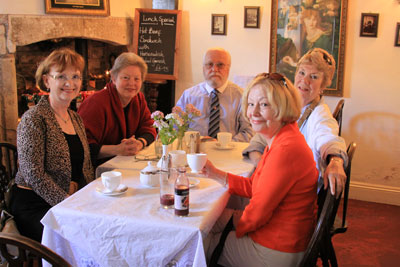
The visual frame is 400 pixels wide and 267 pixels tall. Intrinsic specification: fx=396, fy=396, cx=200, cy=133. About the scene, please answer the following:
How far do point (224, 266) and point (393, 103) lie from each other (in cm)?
266

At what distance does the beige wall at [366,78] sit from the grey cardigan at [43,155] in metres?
1.75

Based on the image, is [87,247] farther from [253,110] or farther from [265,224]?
[253,110]

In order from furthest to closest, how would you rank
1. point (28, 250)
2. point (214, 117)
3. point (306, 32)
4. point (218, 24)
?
point (218, 24) < point (306, 32) < point (214, 117) < point (28, 250)

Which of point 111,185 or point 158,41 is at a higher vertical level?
point 158,41

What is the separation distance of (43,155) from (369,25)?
301 cm

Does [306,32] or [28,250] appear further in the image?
[306,32]

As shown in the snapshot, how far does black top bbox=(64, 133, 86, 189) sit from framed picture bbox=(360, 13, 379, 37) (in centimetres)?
275

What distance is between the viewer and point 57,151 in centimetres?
197

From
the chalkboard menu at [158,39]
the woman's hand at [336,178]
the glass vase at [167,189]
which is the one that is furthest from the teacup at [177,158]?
the chalkboard menu at [158,39]

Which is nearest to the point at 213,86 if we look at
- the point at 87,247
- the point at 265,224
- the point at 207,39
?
the point at 207,39

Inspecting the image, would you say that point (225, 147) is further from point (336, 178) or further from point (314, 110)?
point (336, 178)

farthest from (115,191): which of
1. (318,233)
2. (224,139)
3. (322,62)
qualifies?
(322,62)

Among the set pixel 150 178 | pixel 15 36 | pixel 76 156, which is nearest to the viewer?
pixel 150 178

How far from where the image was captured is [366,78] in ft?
12.0
